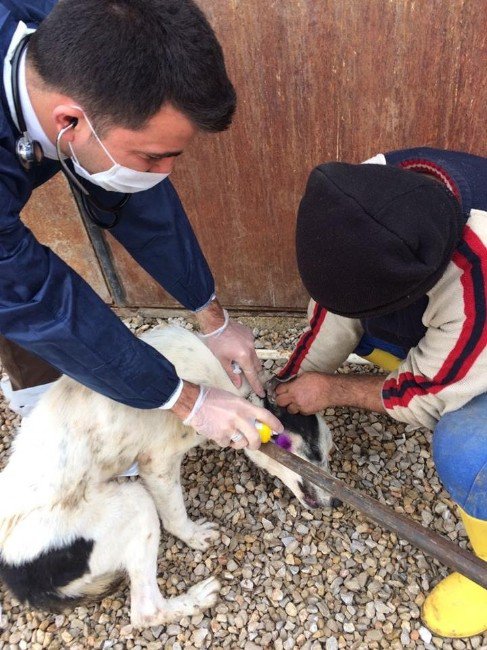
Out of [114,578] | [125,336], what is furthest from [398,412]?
[114,578]

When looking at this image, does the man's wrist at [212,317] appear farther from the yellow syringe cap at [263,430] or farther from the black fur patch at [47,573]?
the black fur patch at [47,573]

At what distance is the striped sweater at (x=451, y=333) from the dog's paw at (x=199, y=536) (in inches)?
45.2

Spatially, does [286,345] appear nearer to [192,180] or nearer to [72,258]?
[192,180]

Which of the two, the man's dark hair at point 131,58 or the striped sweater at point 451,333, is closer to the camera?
the man's dark hair at point 131,58

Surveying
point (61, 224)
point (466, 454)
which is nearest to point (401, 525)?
point (466, 454)

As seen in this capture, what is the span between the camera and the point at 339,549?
2869 millimetres

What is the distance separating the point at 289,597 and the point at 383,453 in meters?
0.92

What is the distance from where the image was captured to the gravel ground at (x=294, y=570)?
2635mm

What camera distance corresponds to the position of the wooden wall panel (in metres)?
2.69

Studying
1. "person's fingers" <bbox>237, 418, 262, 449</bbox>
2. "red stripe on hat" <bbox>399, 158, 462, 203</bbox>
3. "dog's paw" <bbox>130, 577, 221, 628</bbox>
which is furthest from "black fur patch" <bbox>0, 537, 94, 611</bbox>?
"red stripe on hat" <bbox>399, 158, 462, 203</bbox>

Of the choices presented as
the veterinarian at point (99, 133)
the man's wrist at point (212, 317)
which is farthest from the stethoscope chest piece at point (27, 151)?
the man's wrist at point (212, 317)

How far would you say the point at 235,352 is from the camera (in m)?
2.80

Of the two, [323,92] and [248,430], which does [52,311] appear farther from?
[323,92]

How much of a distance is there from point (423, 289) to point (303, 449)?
1.12 m
